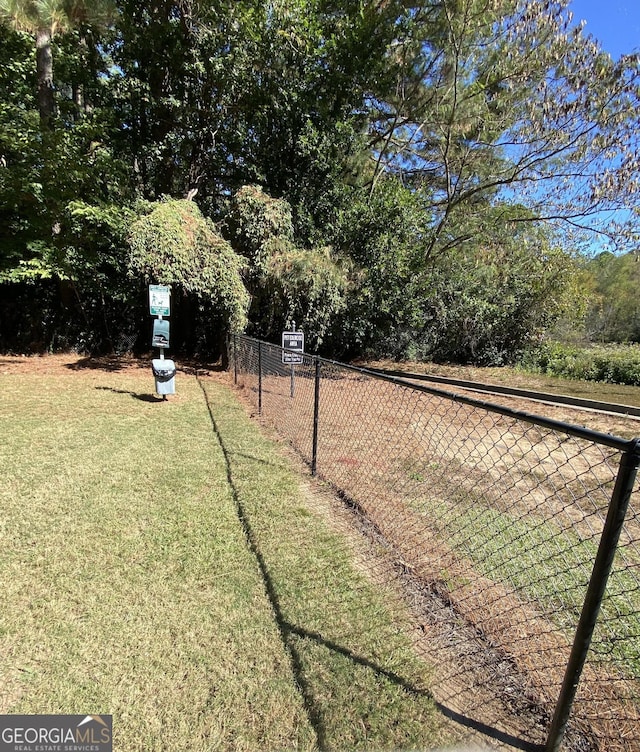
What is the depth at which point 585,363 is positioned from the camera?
47.9 ft

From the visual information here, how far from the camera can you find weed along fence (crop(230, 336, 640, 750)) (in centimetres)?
145

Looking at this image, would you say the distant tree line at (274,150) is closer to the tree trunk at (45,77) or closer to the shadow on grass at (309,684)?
→ the tree trunk at (45,77)

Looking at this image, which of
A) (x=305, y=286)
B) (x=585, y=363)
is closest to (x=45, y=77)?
(x=305, y=286)

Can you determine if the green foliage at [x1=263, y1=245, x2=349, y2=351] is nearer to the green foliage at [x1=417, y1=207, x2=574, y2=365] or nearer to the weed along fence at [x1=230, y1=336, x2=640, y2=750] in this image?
the green foliage at [x1=417, y1=207, x2=574, y2=365]

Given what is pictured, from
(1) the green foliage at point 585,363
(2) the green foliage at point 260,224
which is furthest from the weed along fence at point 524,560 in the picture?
(1) the green foliage at point 585,363

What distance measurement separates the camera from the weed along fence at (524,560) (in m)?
1.45

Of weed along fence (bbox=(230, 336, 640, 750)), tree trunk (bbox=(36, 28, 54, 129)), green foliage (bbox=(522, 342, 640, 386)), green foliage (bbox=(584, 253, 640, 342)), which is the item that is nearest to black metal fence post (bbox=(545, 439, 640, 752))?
weed along fence (bbox=(230, 336, 640, 750))

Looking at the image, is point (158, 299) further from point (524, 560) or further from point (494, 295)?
point (494, 295)

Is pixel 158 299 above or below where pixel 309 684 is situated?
above

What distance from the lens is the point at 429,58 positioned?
1010 centimetres

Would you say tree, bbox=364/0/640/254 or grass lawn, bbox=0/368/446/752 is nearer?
grass lawn, bbox=0/368/446/752

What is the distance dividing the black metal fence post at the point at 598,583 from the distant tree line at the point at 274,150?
8097mm

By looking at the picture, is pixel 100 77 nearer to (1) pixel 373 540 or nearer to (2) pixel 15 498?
(2) pixel 15 498

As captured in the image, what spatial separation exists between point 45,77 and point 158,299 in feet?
24.3
